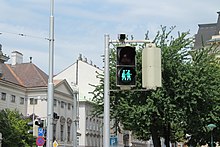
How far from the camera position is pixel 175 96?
3438 centimetres

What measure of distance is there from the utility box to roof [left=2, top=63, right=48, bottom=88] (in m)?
54.0

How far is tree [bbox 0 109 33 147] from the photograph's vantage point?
184ft

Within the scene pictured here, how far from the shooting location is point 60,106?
7238cm

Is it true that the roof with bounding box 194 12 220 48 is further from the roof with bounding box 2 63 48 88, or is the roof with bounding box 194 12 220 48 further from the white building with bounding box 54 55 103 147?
the roof with bounding box 2 63 48 88

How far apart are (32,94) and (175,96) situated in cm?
3803

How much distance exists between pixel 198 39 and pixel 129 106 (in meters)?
46.6

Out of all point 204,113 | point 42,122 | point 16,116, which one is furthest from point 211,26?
point 42,122

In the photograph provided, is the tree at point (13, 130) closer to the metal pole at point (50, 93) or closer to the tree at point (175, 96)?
the tree at point (175, 96)

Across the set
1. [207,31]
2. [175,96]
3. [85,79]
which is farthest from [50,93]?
[85,79]

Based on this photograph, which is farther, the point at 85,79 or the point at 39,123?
the point at 85,79

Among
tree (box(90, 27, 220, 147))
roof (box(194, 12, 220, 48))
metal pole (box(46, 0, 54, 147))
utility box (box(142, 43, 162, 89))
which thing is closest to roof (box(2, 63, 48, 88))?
roof (box(194, 12, 220, 48))

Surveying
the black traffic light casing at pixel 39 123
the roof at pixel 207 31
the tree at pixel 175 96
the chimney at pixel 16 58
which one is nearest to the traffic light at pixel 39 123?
the black traffic light casing at pixel 39 123

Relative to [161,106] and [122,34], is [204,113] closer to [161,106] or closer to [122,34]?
[161,106]

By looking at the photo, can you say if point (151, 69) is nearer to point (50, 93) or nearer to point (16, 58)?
point (50, 93)
